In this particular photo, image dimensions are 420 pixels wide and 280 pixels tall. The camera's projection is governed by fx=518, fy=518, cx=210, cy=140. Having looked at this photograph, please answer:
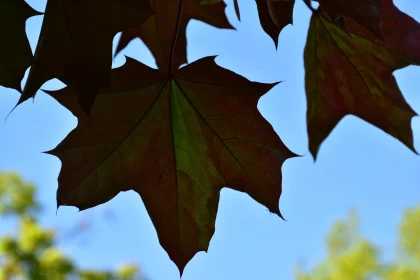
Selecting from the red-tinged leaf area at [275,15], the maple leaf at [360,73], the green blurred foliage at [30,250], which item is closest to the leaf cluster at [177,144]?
the red-tinged leaf area at [275,15]

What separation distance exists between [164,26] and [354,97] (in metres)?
0.35

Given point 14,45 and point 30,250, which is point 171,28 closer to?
point 14,45

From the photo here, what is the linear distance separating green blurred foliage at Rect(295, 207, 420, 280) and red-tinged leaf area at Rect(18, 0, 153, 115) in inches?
244

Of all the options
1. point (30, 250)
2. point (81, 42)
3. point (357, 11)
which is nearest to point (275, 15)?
point (357, 11)

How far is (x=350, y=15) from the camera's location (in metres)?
0.55

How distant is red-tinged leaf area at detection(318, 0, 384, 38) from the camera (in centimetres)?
55

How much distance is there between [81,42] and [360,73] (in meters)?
0.52

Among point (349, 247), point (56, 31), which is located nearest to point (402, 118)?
point (56, 31)

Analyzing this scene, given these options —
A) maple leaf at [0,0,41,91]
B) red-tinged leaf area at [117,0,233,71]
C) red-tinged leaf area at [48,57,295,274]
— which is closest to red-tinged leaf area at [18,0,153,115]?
maple leaf at [0,0,41,91]

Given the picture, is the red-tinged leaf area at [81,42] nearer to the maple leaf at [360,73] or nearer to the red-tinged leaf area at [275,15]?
the red-tinged leaf area at [275,15]

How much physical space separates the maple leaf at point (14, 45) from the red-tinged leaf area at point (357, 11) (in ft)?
0.99

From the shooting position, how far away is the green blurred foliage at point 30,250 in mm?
4762

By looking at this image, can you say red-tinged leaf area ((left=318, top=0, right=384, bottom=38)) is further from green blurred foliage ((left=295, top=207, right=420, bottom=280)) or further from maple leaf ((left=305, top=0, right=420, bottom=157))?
green blurred foliage ((left=295, top=207, right=420, bottom=280))

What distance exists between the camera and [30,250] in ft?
16.2
